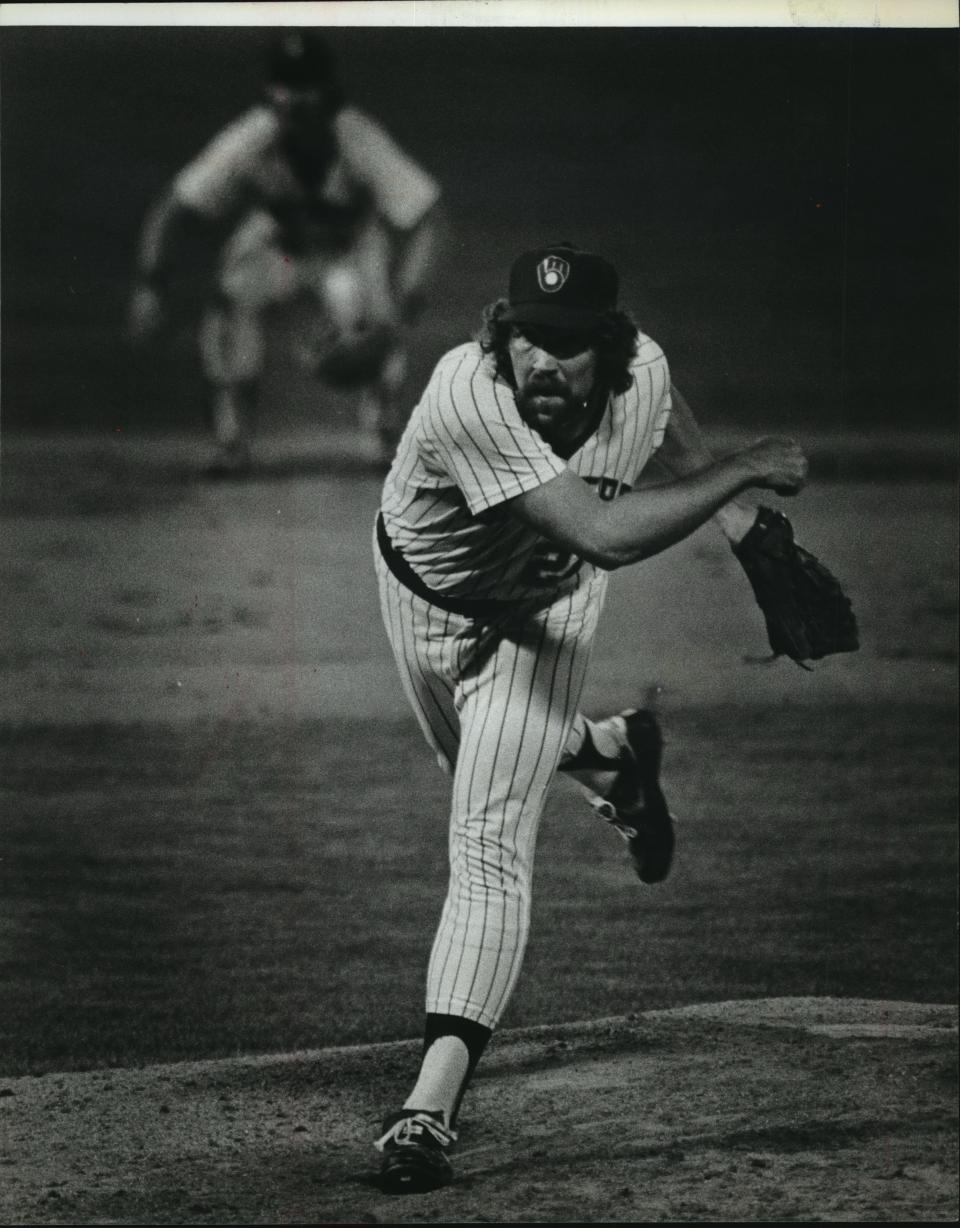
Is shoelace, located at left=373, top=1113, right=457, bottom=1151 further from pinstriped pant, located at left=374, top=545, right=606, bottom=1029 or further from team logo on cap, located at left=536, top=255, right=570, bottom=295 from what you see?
team logo on cap, located at left=536, top=255, right=570, bottom=295

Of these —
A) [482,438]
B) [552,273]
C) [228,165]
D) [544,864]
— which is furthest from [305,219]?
[544,864]

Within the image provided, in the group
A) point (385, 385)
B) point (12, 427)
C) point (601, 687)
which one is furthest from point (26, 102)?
point (601, 687)

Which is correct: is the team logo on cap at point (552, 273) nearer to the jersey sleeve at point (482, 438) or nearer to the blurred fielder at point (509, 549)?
the blurred fielder at point (509, 549)

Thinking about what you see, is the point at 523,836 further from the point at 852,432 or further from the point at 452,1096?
the point at 852,432

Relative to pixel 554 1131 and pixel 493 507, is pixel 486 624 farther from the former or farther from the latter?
pixel 554 1131

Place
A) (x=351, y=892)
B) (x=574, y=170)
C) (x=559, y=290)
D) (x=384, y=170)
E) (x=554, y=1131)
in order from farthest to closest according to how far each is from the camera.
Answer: (x=351, y=892), (x=574, y=170), (x=384, y=170), (x=554, y=1131), (x=559, y=290)

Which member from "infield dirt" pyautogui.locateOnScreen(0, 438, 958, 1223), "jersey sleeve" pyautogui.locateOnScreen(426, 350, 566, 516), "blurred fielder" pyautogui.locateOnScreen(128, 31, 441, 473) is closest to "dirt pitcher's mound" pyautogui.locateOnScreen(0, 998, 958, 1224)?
"infield dirt" pyautogui.locateOnScreen(0, 438, 958, 1223)

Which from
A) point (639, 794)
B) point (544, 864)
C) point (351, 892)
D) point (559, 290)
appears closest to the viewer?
point (559, 290)
